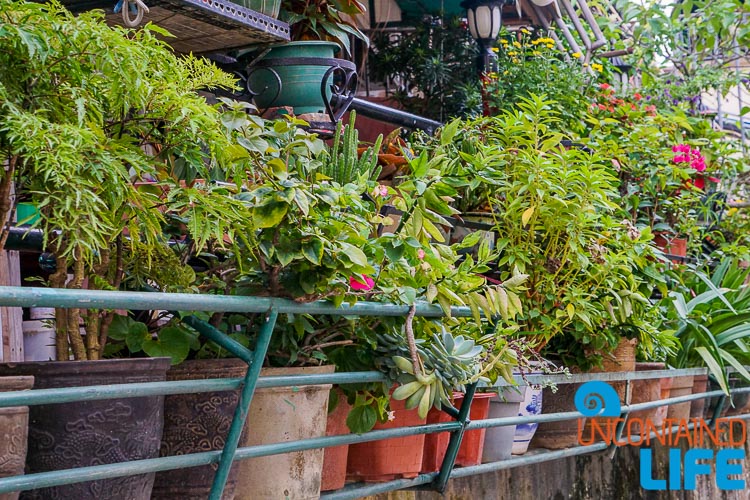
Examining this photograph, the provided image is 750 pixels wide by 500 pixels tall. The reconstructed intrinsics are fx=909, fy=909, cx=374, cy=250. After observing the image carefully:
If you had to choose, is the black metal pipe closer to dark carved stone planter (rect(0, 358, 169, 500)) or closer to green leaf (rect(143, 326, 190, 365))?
green leaf (rect(143, 326, 190, 365))

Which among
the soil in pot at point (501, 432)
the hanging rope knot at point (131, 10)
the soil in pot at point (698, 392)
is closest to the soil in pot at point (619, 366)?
the soil in pot at point (501, 432)

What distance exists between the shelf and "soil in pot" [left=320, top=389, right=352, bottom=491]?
111cm

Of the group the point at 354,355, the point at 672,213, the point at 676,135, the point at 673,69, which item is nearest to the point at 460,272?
the point at 354,355

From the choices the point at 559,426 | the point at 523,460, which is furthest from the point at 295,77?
the point at 559,426

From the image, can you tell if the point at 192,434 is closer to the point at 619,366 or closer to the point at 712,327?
the point at 619,366

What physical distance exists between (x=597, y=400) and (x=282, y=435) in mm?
1727

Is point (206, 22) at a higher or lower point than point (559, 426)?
higher

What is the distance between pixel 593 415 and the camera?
329 centimetres

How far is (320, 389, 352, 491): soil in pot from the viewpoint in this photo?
7.27 feet

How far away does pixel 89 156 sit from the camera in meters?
1.43

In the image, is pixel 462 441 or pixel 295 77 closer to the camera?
pixel 462 441

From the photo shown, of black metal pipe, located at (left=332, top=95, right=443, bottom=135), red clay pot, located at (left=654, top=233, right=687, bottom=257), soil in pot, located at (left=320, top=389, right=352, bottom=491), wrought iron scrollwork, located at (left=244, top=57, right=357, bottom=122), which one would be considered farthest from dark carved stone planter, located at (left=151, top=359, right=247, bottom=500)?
red clay pot, located at (left=654, top=233, right=687, bottom=257)

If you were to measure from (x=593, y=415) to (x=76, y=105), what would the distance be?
7.82ft

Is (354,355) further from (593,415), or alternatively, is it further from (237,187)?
(593,415)
